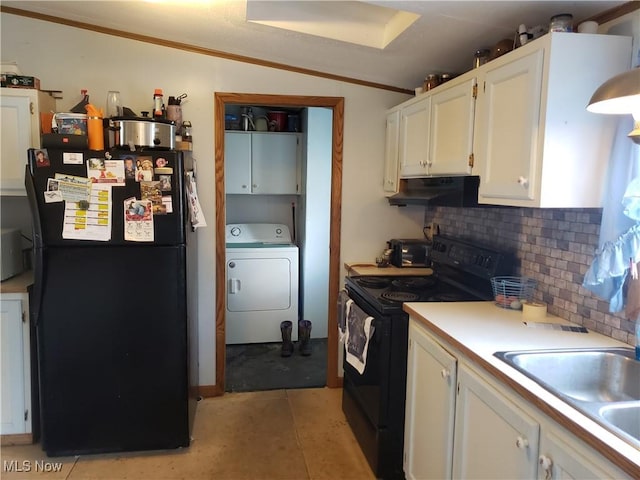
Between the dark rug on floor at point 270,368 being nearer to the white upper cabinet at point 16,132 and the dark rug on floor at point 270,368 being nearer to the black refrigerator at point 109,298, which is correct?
the black refrigerator at point 109,298

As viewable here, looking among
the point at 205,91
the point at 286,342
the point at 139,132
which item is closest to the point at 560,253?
the point at 139,132

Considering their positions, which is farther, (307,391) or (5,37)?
(307,391)

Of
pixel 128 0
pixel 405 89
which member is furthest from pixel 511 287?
pixel 128 0

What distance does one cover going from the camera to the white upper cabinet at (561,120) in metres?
1.60

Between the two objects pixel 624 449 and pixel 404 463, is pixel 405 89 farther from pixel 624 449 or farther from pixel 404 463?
pixel 624 449

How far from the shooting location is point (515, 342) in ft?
5.52

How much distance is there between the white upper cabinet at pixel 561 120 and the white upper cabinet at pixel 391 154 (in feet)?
4.15

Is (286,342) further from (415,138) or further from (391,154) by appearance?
(415,138)

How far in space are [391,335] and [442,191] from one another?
0.75m

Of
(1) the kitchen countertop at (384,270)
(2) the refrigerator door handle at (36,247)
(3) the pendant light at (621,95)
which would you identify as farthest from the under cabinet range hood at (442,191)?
(2) the refrigerator door handle at (36,247)

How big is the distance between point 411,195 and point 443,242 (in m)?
0.36

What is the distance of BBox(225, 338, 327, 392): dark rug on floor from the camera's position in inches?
136

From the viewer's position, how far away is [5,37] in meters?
2.79

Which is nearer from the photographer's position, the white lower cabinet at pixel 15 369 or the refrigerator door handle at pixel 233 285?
the white lower cabinet at pixel 15 369
